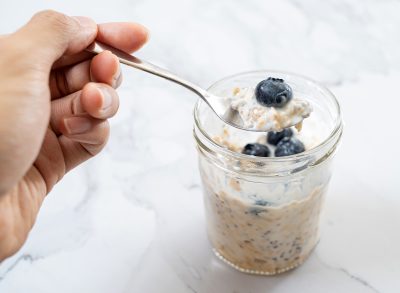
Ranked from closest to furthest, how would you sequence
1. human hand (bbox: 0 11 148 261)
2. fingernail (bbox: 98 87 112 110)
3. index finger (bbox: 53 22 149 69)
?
human hand (bbox: 0 11 148 261) < fingernail (bbox: 98 87 112 110) < index finger (bbox: 53 22 149 69)

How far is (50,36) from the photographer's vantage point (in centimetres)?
79

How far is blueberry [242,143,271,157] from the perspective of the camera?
95 cm

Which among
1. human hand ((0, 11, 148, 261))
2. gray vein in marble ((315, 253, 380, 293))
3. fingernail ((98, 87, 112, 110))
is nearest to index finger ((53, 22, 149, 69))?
human hand ((0, 11, 148, 261))

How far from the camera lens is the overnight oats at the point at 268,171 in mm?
890

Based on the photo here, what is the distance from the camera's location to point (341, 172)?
3.77 feet

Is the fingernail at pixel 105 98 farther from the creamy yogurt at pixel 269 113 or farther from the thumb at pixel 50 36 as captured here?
the creamy yogurt at pixel 269 113

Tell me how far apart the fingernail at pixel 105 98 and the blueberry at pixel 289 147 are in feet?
0.95

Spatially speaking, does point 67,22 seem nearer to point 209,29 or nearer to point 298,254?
point 298,254

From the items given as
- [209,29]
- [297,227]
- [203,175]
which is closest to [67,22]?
[203,175]

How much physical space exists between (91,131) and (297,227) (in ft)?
1.24

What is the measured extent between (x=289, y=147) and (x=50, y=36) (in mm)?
415

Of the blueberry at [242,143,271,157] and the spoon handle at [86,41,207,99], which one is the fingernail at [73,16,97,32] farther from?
the blueberry at [242,143,271,157]

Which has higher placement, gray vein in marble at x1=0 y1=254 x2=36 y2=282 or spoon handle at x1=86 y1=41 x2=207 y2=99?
spoon handle at x1=86 y1=41 x2=207 y2=99

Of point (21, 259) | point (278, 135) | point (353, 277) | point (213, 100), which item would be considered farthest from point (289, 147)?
point (21, 259)
